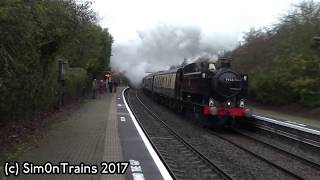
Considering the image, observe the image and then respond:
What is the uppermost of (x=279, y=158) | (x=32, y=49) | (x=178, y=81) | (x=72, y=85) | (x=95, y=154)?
(x=32, y=49)

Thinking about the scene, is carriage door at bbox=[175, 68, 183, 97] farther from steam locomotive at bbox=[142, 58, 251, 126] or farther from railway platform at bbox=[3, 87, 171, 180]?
railway platform at bbox=[3, 87, 171, 180]

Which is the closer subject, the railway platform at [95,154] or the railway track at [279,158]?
the railway platform at [95,154]

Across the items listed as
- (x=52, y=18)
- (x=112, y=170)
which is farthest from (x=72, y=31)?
(x=112, y=170)

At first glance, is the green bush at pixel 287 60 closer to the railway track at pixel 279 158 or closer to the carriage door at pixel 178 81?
the carriage door at pixel 178 81

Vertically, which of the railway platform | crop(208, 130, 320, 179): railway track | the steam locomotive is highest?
the steam locomotive

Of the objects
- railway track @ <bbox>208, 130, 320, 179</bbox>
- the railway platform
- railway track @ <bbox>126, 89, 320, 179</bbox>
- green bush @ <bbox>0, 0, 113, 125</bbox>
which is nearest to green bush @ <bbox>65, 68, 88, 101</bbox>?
green bush @ <bbox>0, 0, 113, 125</bbox>

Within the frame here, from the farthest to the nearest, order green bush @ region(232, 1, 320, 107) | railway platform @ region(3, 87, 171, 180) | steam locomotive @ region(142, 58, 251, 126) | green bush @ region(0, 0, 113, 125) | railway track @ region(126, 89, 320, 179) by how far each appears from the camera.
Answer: green bush @ region(232, 1, 320, 107) < steam locomotive @ region(142, 58, 251, 126) < railway track @ region(126, 89, 320, 179) < green bush @ region(0, 0, 113, 125) < railway platform @ region(3, 87, 171, 180)

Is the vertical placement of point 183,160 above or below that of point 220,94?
below

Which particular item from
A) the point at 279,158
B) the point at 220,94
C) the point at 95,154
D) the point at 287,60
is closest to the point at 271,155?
the point at 279,158

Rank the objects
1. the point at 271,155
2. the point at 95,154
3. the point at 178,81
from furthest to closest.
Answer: the point at 178,81 < the point at 271,155 < the point at 95,154

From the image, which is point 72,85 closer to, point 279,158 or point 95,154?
point 279,158

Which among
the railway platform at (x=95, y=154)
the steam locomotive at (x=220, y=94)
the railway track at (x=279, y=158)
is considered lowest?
the railway track at (x=279, y=158)

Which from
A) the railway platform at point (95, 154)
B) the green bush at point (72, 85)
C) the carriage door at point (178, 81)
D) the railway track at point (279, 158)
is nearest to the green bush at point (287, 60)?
the carriage door at point (178, 81)

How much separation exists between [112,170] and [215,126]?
12.5 m
